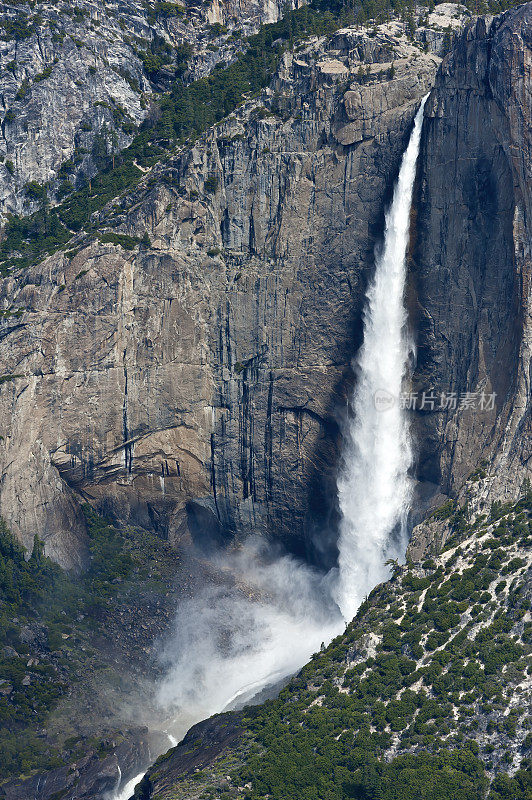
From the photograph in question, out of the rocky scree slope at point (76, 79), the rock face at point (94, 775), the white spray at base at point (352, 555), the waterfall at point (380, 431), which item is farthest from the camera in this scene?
the rocky scree slope at point (76, 79)

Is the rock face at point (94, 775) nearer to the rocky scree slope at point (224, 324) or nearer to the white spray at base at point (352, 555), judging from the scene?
the white spray at base at point (352, 555)

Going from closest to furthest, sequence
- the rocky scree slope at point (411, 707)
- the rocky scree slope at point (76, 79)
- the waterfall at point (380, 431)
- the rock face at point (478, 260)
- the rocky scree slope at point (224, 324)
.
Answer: the rocky scree slope at point (411, 707) < the rock face at point (478, 260) < the waterfall at point (380, 431) < the rocky scree slope at point (224, 324) < the rocky scree slope at point (76, 79)

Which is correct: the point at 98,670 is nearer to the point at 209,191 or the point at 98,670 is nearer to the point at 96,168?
the point at 209,191

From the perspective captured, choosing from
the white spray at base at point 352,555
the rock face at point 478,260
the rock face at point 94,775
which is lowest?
the rock face at point 94,775

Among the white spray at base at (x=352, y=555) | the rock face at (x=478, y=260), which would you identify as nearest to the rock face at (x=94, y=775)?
the white spray at base at (x=352, y=555)

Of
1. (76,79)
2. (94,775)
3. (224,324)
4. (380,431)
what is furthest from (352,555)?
(76,79)

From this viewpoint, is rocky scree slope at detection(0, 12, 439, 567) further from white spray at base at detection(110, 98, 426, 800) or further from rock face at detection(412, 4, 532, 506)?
rock face at detection(412, 4, 532, 506)
